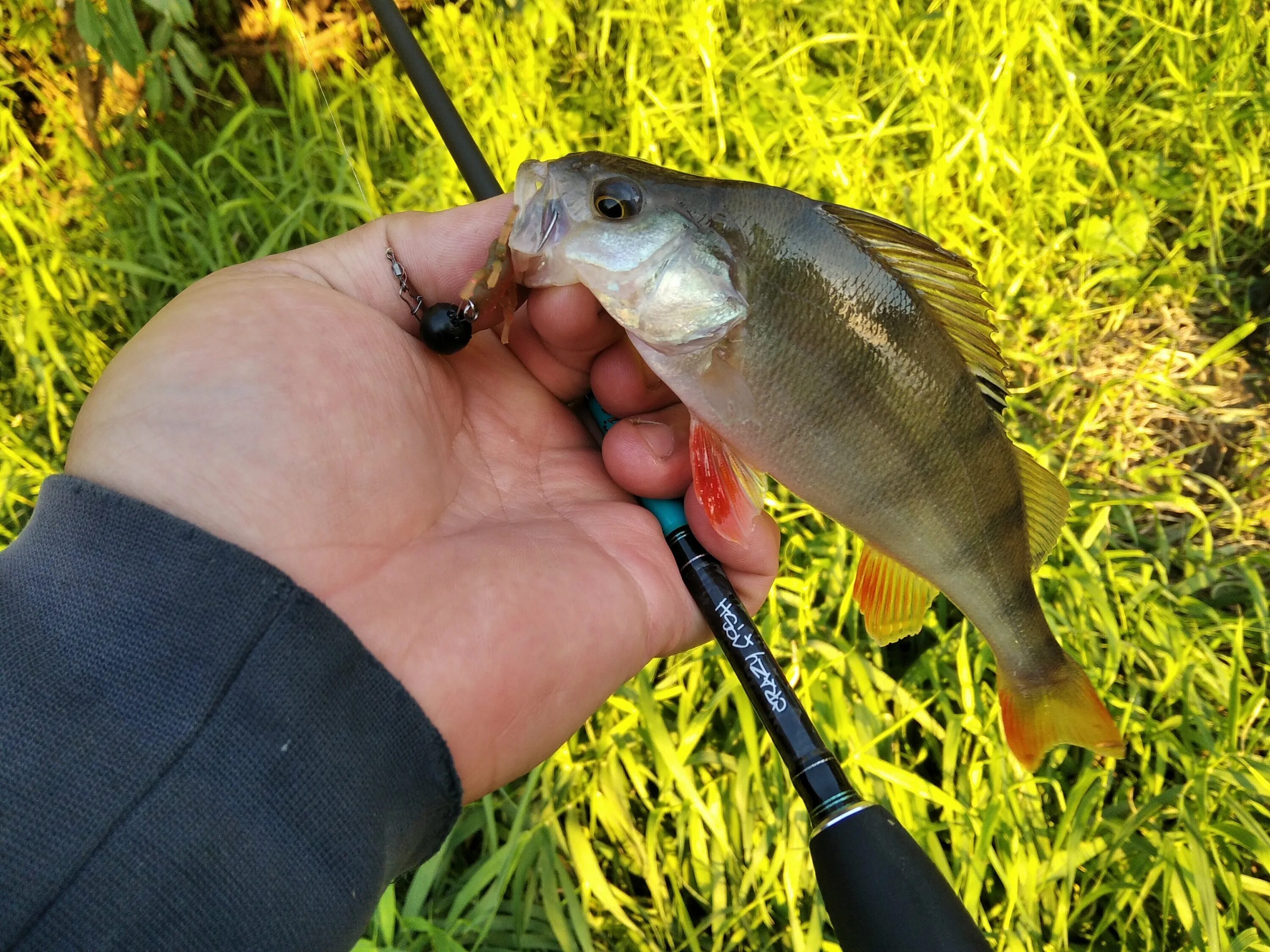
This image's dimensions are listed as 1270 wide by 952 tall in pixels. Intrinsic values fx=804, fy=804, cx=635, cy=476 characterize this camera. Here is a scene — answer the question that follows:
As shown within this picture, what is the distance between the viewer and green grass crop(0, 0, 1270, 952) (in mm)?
2119

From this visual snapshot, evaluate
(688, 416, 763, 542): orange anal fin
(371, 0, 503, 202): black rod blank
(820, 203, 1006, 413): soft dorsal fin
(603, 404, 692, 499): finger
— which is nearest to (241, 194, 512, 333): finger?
(371, 0, 503, 202): black rod blank

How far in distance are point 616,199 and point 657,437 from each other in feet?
1.77

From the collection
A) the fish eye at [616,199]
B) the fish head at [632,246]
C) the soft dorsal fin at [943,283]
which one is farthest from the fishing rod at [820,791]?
the soft dorsal fin at [943,283]

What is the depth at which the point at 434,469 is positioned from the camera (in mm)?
1655

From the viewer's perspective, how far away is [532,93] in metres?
3.51

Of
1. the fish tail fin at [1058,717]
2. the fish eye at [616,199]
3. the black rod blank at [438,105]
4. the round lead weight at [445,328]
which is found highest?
the black rod blank at [438,105]

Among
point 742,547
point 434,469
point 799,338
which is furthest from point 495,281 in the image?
point 742,547

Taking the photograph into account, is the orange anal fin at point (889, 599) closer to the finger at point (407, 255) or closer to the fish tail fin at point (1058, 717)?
the fish tail fin at point (1058, 717)

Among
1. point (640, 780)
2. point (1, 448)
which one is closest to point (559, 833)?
point (640, 780)

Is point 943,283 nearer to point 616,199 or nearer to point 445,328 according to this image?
point 616,199

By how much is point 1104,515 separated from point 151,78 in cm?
373

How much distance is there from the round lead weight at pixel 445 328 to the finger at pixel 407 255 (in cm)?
13

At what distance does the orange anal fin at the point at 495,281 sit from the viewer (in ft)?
5.28

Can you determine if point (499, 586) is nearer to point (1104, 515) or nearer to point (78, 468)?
point (78, 468)
